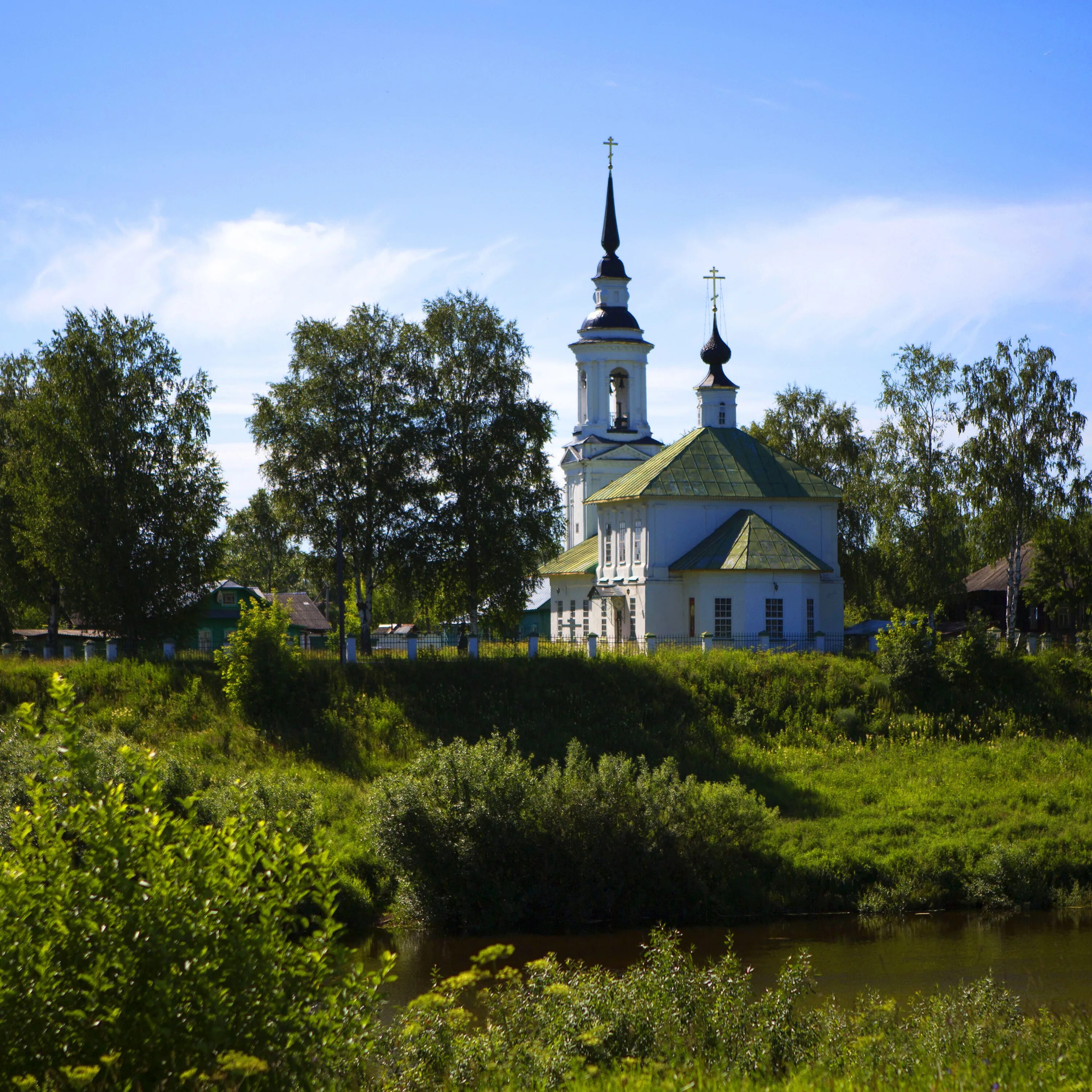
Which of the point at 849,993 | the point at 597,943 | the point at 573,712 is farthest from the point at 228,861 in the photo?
the point at 573,712

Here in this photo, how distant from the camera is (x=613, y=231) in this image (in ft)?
186

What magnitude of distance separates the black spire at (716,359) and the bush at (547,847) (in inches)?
982

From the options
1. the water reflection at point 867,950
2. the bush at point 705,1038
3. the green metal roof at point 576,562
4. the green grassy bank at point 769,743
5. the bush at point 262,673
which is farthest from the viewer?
the green metal roof at point 576,562

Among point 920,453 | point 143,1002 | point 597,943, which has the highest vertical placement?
point 920,453

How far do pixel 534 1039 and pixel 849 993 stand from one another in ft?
24.7

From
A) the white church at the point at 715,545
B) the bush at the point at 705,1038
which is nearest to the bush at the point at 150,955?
the bush at the point at 705,1038

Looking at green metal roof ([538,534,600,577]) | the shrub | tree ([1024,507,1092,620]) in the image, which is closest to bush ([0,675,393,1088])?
the shrub

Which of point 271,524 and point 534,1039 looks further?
point 271,524

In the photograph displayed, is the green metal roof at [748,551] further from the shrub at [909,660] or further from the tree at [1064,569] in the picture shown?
the tree at [1064,569]

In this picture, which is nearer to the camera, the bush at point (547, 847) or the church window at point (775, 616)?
the bush at point (547, 847)

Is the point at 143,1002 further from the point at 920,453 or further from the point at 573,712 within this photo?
the point at 920,453

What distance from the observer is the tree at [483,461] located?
3750 cm

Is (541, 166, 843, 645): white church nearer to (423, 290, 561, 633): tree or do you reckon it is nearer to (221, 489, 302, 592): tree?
(423, 290, 561, 633): tree

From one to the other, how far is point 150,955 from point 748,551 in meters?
32.5
